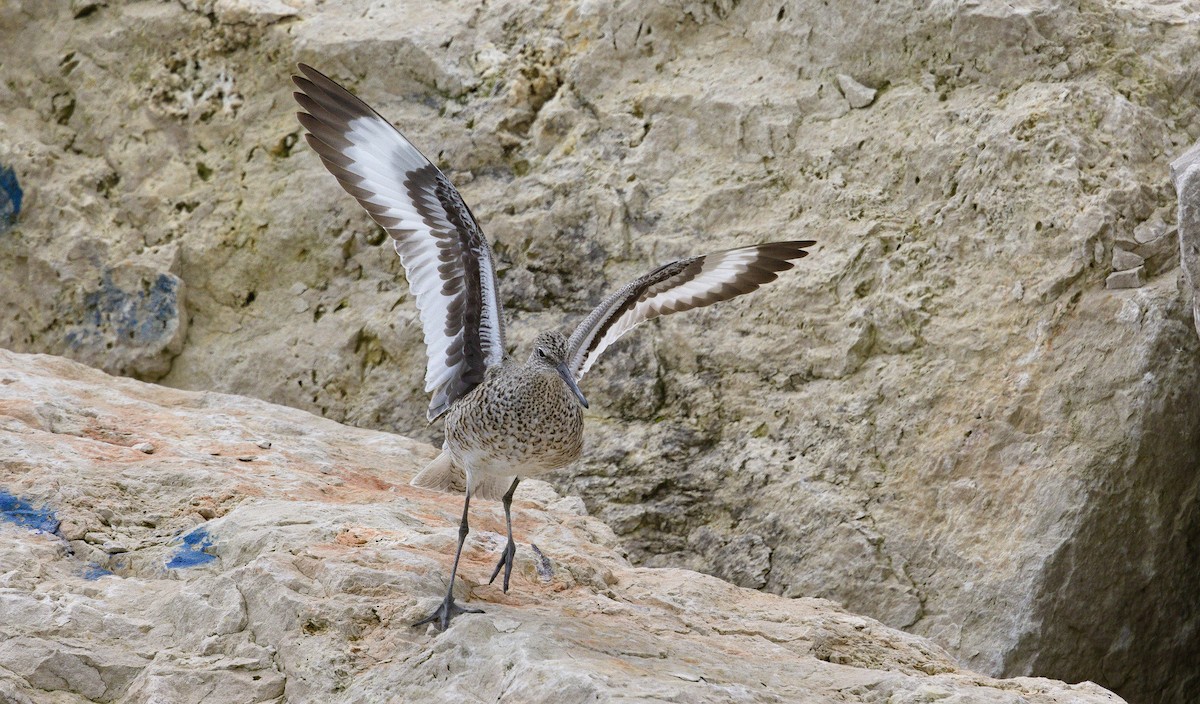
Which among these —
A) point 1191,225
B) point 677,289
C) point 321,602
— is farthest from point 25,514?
point 1191,225

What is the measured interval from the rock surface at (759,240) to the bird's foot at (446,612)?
2301 mm

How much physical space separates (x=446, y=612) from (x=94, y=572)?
1.36m

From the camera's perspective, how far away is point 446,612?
175 inches

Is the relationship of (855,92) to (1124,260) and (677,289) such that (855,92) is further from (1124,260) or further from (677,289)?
(677,289)

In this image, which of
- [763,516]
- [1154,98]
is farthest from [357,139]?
[1154,98]

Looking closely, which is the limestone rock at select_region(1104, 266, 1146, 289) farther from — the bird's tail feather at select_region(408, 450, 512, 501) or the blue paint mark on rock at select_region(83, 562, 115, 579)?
the blue paint mark on rock at select_region(83, 562, 115, 579)

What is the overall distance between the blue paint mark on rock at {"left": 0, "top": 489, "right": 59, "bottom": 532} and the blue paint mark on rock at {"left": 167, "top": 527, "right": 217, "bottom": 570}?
479 mm

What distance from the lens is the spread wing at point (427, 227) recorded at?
18.1 feet

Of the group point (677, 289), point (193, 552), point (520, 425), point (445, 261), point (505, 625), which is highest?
point (445, 261)

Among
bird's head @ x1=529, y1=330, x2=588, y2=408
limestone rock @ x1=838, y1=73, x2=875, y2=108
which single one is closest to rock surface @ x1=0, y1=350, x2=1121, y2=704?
bird's head @ x1=529, y1=330, x2=588, y2=408

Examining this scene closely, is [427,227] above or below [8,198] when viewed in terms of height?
below

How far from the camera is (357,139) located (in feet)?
18.6

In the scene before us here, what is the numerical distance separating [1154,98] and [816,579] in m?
3.16

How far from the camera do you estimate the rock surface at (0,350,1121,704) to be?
13.5ft
